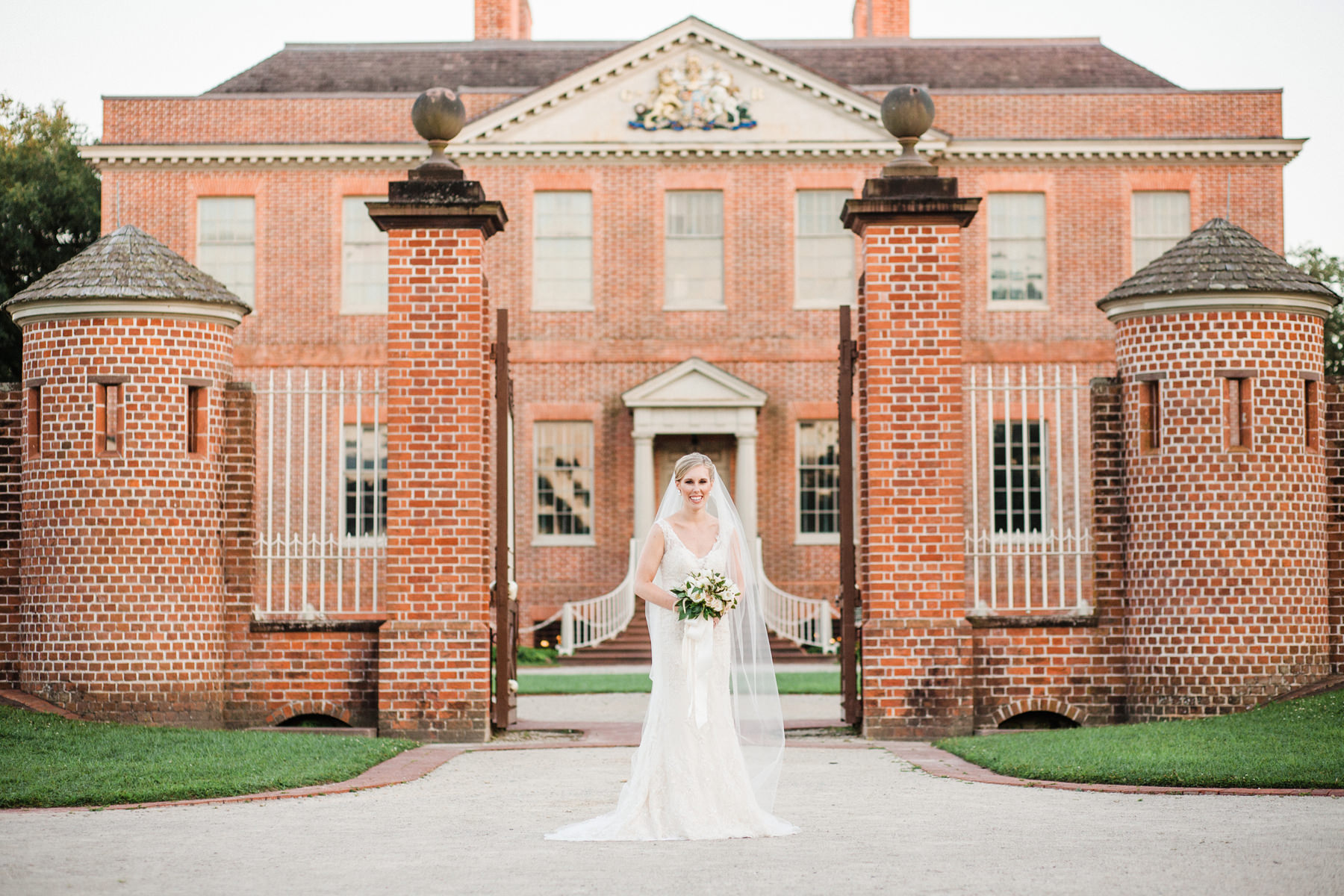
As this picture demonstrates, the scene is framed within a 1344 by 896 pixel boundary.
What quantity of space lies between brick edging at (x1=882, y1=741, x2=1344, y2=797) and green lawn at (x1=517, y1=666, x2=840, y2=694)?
6.49 m

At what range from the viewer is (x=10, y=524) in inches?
461

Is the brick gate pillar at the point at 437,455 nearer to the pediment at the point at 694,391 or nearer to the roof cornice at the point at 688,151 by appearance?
the pediment at the point at 694,391

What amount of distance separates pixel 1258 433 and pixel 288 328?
61.6ft

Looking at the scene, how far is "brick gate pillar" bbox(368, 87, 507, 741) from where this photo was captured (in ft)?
35.9

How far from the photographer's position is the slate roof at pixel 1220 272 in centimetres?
1111

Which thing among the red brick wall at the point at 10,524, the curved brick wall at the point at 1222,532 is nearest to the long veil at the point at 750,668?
the curved brick wall at the point at 1222,532

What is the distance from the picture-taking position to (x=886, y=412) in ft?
36.4

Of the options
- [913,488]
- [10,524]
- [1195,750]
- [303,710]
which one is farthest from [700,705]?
[10,524]

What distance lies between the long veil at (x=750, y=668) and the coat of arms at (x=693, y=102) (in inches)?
762

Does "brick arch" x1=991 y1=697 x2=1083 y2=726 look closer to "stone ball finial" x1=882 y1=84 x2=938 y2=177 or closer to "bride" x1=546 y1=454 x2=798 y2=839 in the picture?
"bride" x1=546 y1=454 x2=798 y2=839

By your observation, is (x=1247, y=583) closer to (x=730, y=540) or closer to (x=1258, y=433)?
(x=1258, y=433)

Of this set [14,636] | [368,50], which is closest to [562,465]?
[368,50]

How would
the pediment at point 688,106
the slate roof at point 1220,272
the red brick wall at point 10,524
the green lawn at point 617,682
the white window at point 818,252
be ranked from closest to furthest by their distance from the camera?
the slate roof at point 1220,272, the red brick wall at point 10,524, the green lawn at point 617,682, the pediment at point 688,106, the white window at point 818,252

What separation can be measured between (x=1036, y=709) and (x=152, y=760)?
5.97m
